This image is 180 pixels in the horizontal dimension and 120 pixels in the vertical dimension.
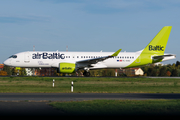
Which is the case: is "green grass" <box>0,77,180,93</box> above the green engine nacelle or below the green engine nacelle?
below

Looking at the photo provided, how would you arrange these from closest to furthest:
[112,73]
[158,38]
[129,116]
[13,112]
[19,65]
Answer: [129,116] < [13,112] < [19,65] < [158,38] < [112,73]

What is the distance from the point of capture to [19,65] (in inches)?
1586

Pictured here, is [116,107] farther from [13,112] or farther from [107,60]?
[107,60]

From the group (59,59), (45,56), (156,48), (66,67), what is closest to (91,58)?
(66,67)

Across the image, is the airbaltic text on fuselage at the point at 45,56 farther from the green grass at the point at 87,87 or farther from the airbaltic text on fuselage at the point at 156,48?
the airbaltic text on fuselage at the point at 156,48

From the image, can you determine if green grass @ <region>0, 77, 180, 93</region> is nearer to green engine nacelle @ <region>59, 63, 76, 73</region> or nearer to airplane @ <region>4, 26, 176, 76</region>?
green engine nacelle @ <region>59, 63, 76, 73</region>

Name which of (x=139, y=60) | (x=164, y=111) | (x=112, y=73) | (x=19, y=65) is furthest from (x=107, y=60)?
(x=164, y=111)

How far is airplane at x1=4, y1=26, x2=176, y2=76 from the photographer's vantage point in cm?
3984

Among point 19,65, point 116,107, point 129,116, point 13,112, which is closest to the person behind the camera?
point 129,116

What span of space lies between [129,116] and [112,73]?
190 ft

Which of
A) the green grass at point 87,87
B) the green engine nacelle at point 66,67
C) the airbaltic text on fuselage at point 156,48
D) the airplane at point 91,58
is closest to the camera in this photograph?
the green grass at point 87,87

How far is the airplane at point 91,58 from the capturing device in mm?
39844

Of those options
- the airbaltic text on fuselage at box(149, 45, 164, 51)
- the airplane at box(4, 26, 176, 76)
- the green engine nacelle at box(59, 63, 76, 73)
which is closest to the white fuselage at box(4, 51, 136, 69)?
the airplane at box(4, 26, 176, 76)

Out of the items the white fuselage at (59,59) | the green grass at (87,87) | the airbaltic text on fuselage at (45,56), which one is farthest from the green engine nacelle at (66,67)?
the green grass at (87,87)
